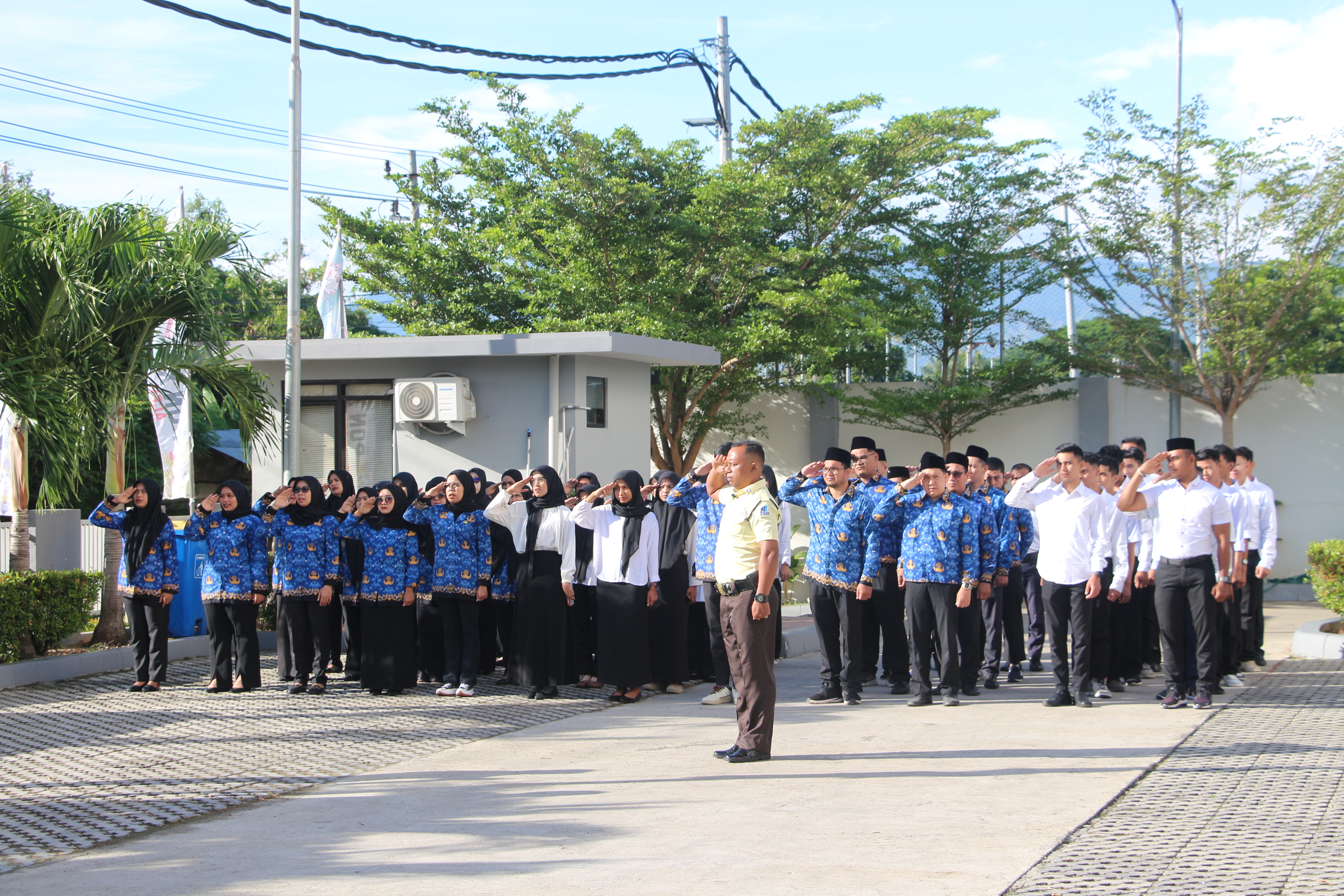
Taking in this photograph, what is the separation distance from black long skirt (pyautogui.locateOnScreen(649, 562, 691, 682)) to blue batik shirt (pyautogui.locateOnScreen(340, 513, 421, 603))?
1.95m

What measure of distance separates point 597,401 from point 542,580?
4.42 m

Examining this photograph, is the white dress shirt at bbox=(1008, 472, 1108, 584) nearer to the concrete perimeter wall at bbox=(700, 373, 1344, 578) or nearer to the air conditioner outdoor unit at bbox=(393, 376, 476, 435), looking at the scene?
the air conditioner outdoor unit at bbox=(393, 376, 476, 435)

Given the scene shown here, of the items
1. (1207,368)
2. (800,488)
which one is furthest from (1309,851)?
(1207,368)

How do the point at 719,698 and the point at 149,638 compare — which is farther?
the point at 149,638

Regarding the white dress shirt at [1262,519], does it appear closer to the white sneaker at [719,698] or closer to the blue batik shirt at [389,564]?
the white sneaker at [719,698]

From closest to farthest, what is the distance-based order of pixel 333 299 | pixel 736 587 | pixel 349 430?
pixel 736 587
pixel 349 430
pixel 333 299

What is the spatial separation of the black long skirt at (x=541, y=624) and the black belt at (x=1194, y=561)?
15.1 feet

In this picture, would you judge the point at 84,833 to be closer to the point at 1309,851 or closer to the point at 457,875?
the point at 457,875

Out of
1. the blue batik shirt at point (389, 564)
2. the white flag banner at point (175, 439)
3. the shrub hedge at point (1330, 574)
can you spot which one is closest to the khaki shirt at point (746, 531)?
the blue batik shirt at point (389, 564)

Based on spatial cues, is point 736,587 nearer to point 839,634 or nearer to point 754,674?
point 754,674

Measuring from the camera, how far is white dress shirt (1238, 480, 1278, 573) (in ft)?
35.4

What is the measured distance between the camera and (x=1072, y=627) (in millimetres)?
9008

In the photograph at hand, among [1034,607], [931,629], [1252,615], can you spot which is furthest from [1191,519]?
[1252,615]

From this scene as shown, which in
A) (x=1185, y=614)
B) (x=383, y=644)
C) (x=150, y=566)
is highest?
(x=150, y=566)
